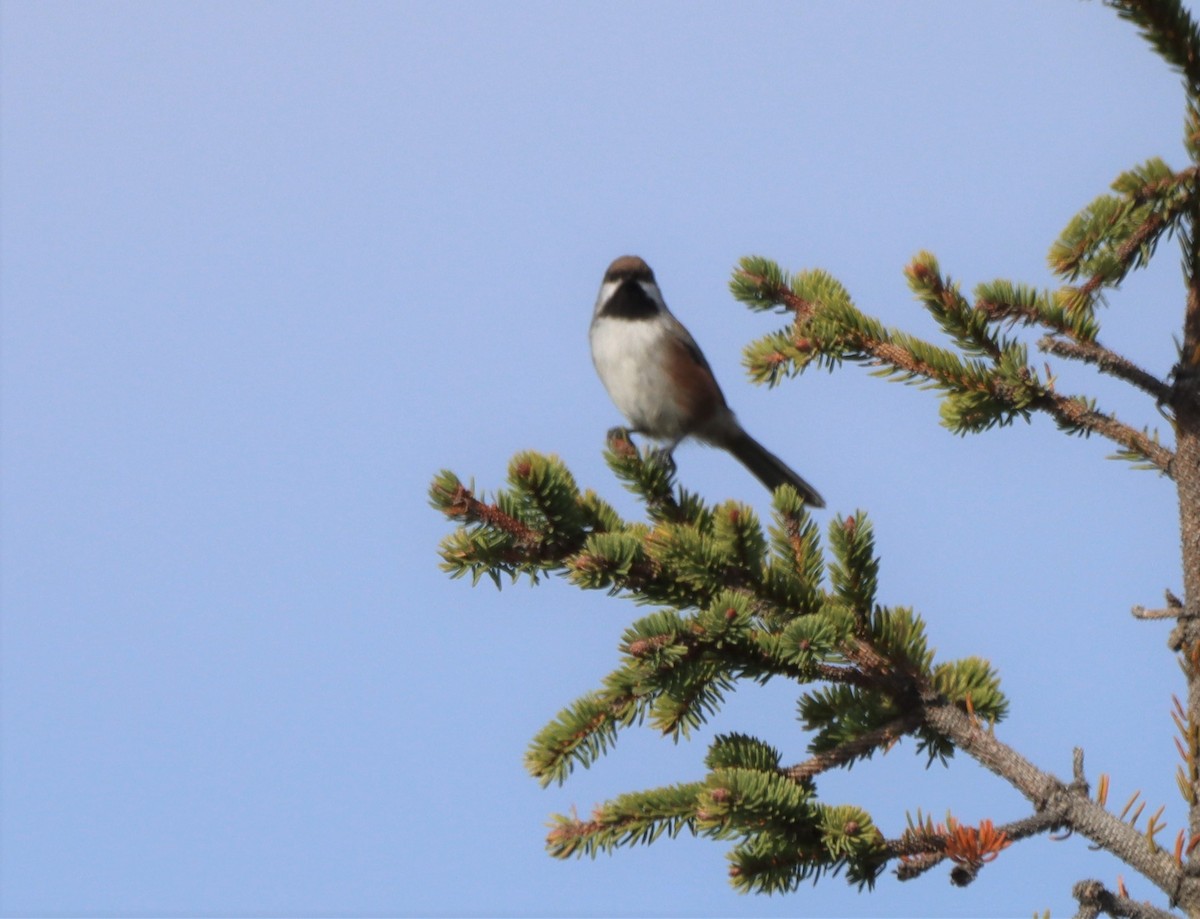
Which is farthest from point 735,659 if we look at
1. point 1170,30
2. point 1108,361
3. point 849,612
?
point 1170,30

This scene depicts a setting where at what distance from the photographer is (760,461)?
19.9 ft

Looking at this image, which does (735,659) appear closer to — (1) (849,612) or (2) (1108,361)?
(1) (849,612)

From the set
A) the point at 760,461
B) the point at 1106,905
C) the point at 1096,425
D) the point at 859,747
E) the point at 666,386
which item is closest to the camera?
the point at 1106,905

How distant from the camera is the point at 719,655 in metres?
2.71

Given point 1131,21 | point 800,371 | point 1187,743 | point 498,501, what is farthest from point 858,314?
point 1187,743

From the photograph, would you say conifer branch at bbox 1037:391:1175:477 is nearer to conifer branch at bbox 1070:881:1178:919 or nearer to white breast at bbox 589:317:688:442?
conifer branch at bbox 1070:881:1178:919

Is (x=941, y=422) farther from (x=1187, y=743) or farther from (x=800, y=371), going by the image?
(x=1187, y=743)

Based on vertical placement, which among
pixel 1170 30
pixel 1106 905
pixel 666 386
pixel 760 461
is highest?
pixel 666 386

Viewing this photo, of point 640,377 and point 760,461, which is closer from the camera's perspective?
point 640,377

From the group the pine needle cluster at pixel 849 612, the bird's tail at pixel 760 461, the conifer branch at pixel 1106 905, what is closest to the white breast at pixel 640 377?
the bird's tail at pixel 760 461

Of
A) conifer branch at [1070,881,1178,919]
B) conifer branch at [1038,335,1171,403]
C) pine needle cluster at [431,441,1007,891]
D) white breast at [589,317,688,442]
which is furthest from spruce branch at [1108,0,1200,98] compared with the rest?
white breast at [589,317,688,442]

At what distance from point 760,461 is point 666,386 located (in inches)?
24.2

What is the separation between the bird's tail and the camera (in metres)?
6.04

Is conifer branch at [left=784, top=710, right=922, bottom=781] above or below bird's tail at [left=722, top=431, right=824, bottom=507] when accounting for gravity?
below
